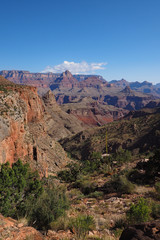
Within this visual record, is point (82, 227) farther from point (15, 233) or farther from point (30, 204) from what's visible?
point (30, 204)

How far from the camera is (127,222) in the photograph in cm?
751

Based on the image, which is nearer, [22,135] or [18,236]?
[18,236]

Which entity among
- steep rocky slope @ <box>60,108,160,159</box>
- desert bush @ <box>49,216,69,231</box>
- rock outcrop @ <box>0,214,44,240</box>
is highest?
rock outcrop @ <box>0,214,44,240</box>

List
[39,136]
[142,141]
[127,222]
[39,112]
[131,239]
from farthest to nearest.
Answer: [142,141], [39,112], [39,136], [127,222], [131,239]

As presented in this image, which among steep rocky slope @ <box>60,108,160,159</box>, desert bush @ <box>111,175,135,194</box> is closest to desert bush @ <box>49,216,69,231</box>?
desert bush @ <box>111,175,135,194</box>

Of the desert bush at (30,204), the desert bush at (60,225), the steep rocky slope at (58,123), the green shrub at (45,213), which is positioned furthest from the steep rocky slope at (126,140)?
the desert bush at (60,225)

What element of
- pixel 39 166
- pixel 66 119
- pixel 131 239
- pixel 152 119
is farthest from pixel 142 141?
pixel 66 119

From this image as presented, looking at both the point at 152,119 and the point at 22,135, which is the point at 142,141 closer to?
the point at 152,119

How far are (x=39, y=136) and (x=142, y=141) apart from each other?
110 feet

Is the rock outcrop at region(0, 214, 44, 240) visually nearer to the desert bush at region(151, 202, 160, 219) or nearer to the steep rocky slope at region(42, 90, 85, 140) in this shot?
the desert bush at region(151, 202, 160, 219)

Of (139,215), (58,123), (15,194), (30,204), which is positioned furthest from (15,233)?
(58,123)

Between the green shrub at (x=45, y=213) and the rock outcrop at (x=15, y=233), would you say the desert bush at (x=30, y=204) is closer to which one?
the green shrub at (x=45, y=213)

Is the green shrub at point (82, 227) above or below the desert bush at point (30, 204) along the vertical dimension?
above

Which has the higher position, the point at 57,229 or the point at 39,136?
the point at 57,229
